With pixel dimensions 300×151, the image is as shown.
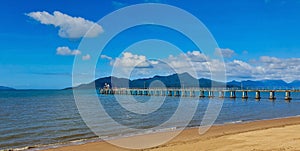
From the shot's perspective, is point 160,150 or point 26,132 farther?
point 26,132

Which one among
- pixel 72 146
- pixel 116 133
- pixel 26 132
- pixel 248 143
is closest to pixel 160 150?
pixel 248 143

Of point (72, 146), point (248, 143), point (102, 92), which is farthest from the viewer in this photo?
point (102, 92)

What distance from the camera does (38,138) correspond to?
60.5ft

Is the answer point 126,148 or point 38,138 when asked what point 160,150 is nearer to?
point 126,148

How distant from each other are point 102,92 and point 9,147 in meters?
115

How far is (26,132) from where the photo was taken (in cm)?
2120

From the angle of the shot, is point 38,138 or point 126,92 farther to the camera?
point 126,92

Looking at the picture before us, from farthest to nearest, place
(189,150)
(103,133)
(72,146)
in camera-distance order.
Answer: (103,133), (72,146), (189,150)

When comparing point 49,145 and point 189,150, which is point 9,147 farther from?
point 189,150

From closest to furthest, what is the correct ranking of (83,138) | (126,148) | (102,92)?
(126,148), (83,138), (102,92)

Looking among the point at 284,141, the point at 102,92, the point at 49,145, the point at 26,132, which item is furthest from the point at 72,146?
the point at 102,92

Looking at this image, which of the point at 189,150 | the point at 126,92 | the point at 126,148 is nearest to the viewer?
the point at 189,150

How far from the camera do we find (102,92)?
129750 millimetres

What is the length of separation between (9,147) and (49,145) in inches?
81.3
